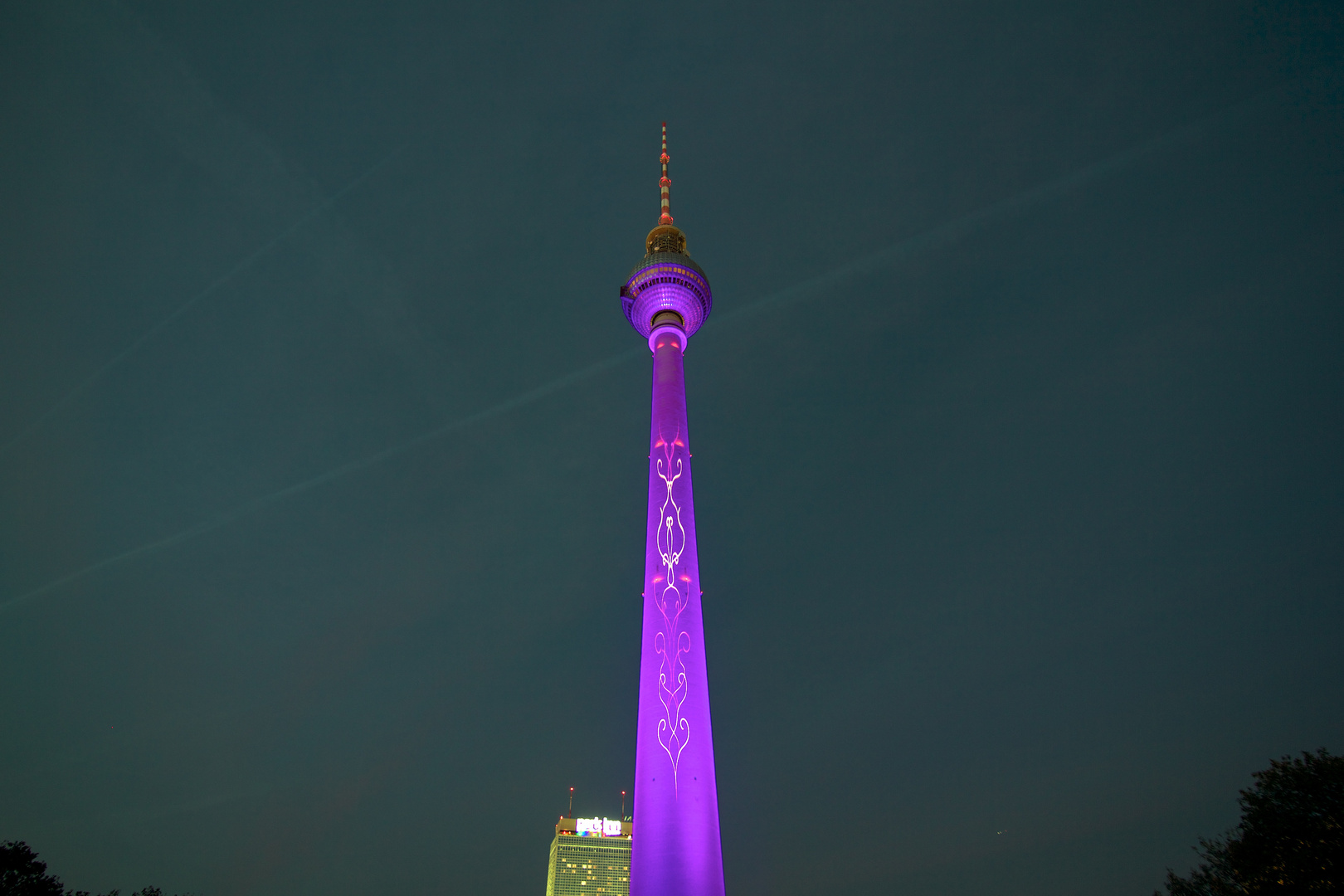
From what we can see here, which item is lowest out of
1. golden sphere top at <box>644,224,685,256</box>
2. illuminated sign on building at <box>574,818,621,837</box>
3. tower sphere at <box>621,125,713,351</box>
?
illuminated sign on building at <box>574,818,621,837</box>

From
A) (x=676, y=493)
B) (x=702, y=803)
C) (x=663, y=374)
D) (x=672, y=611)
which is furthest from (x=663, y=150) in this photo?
(x=702, y=803)

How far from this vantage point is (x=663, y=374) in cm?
5600

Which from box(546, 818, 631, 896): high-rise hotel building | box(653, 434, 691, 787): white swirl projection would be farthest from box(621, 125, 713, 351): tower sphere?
box(546, 818, 631, 896): high-rise hotel building

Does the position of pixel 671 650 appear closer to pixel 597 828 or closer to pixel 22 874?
pixel 22 874

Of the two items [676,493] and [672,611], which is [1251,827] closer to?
[672,611]

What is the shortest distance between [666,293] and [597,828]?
117 metres

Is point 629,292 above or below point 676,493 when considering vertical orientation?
above

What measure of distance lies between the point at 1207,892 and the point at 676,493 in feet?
116

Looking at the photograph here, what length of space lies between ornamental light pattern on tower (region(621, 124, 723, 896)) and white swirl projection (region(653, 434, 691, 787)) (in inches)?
2.0

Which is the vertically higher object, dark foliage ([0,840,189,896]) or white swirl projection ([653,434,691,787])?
white swirl projection ([653,434,691,787])

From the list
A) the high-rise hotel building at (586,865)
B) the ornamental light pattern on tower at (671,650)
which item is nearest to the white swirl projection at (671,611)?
the ornamental light pattern on tower at (671,650)

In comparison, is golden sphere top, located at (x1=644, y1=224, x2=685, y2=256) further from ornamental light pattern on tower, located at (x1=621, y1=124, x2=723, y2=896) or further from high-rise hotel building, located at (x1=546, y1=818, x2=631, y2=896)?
high-rise hotel building, located at (x1=546, y1=818, x2=631, y2=896)

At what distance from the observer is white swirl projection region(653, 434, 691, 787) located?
→ 42.0 meters

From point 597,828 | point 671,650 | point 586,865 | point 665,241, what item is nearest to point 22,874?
point 671,650
